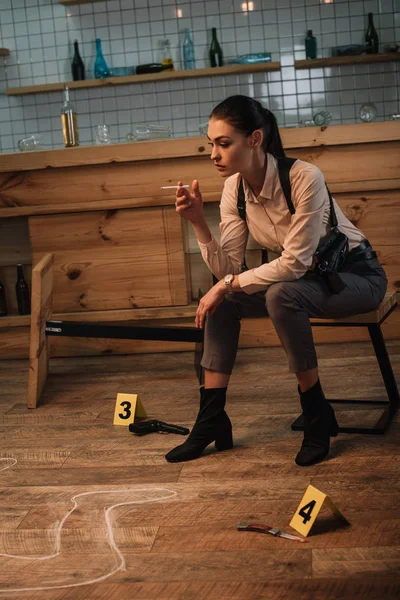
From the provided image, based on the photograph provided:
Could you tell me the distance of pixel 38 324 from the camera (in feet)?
10.1

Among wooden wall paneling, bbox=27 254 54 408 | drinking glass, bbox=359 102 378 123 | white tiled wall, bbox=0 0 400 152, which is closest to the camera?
wooden wall paneling, bbox=27 254 54 408

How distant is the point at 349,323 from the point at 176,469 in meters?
0.72

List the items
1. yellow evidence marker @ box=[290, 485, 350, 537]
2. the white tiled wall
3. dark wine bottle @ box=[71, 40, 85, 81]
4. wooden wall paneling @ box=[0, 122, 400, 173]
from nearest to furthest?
1. yellow evidence marker @ box=[290, 485, 350, 537]
2. wooden wall paneling @ box=[0, 122, 400, 173]
3. the white tiled wall
4. dark wine bottle @ box=[71, 40, 85, 81]

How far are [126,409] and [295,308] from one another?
851mm

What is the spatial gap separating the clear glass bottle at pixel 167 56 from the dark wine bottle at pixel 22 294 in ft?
5.46

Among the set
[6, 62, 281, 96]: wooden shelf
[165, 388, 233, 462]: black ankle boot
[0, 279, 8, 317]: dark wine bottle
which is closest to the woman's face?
[165, 388, 233, 462]: black ankle boot

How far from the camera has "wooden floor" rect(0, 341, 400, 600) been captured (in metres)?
1.67

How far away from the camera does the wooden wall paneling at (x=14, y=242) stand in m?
4.00

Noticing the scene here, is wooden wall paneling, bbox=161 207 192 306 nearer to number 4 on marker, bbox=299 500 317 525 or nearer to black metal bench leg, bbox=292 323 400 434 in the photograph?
black metal bench leg, bbox=292 323 400 434

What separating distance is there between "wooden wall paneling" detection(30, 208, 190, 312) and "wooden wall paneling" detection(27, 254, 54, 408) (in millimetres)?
507

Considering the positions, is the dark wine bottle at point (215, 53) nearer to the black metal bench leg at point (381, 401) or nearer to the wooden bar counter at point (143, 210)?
the wooden bar counter at point (143, 210)

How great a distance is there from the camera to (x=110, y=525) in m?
1.97

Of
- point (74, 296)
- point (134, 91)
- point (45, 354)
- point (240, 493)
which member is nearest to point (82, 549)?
point (240, 493)

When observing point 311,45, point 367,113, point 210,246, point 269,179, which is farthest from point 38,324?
point 311,45
